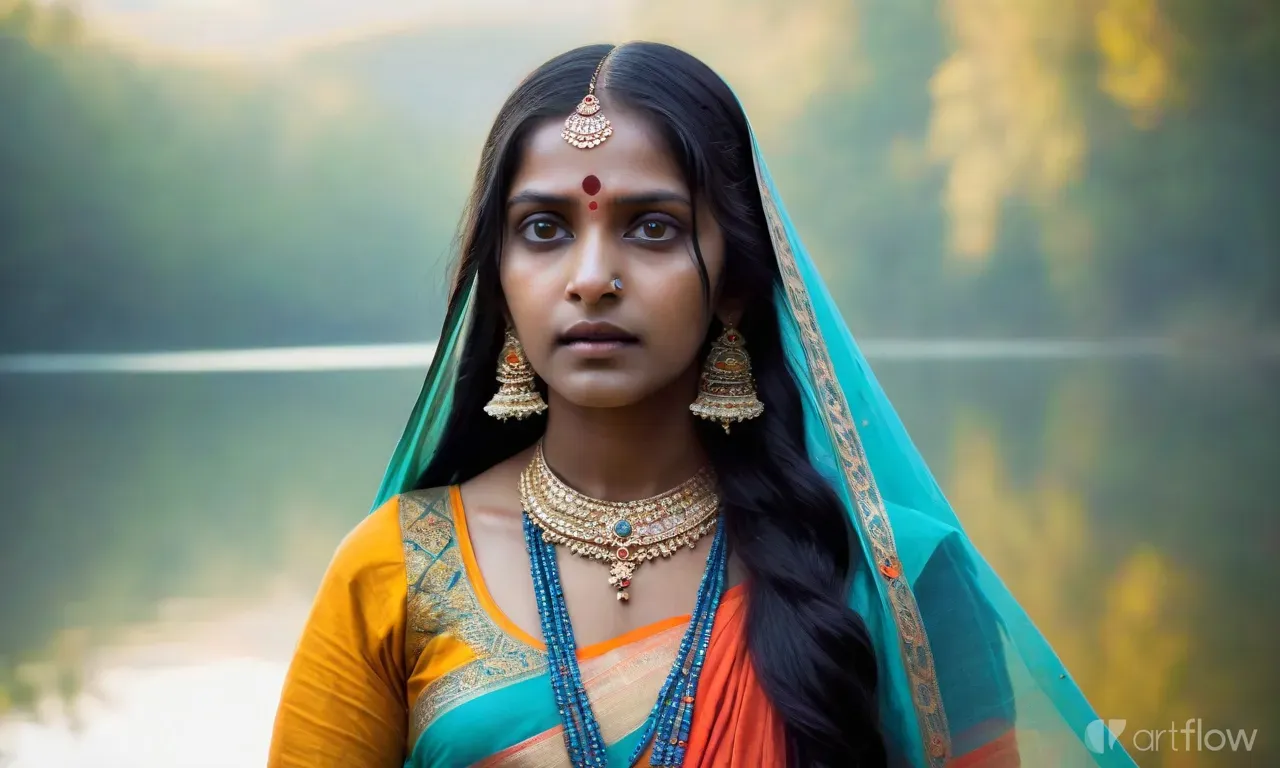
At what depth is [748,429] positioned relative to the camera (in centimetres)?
144

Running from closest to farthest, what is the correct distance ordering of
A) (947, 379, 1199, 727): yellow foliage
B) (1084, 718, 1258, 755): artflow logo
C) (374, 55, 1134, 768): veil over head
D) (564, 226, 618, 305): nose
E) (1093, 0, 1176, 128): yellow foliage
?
(564, 226, 618, 305): nose < (374, 55, 1134, 768): veil over head < (1084, 718, 1258, 755): artflow logo < (947, 379, 1199, 727): yellow foliage < (1093, 0, 1176, 128): yellow foliage

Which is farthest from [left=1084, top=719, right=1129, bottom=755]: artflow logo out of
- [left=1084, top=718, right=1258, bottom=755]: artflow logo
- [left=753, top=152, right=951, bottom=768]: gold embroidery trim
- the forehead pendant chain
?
[left=1084, top=718, right=1258, bottom=755]: artflow logo

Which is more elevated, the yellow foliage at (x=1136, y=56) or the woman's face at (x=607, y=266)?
the yellow foliage at (x=1136, y=56)

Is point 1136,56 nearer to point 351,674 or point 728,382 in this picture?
point 728,382

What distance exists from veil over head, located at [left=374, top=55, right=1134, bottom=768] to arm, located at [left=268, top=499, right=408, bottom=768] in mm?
186

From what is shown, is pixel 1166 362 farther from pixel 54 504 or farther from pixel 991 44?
pixel 54 504

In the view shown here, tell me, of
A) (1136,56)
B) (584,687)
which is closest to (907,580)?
(584,687)

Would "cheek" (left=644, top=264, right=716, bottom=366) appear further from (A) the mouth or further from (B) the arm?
(B) the arm

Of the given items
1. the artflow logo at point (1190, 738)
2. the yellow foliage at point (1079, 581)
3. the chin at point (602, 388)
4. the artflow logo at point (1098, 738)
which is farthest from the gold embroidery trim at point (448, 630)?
the yellow foliage at point (1079, 581)

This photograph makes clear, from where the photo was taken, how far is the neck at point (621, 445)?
4.38ft

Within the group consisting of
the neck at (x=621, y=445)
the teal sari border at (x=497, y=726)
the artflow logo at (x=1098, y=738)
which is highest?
the neck at (x=621, y=445)

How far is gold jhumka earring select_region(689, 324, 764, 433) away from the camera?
1348 millimetres

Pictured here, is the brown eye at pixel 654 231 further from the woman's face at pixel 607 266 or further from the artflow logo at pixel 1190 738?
the artflow logo at pixel 1190 738

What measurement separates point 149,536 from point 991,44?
5.13m
